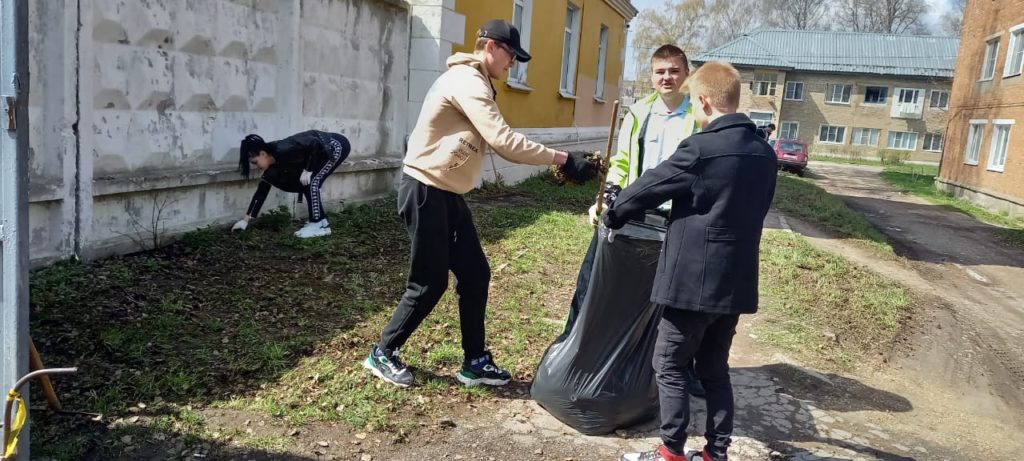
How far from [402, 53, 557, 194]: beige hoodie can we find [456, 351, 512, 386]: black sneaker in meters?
0.95

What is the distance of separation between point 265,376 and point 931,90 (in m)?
Answer: 50.8

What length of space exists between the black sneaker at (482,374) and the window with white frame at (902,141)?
4940cm

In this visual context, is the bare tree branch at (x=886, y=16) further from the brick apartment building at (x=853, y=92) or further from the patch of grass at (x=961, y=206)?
the patch of grass at (x=961, y=206)

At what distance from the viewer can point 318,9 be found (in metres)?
7.26

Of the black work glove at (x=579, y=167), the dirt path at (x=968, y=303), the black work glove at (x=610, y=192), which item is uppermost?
the black work glove at (x=579, y=167)

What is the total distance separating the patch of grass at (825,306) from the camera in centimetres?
511

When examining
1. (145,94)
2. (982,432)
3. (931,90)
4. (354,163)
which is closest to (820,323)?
(982,432)

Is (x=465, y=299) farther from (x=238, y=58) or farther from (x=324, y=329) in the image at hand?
(x=238, y=58)

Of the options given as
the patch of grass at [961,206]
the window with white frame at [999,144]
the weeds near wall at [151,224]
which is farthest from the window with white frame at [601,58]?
the weeds near wall at [151,224]

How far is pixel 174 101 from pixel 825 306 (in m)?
5.56

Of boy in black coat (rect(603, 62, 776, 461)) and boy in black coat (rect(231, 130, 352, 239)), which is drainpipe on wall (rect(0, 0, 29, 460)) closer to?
boy in black coat (rect(603, 62, 776, 461))

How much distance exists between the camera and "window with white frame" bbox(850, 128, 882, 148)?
4656 centimetres

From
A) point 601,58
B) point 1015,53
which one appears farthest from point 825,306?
point 1015,53

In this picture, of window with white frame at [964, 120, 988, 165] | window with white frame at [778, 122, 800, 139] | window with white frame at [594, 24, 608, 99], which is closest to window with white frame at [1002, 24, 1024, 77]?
window with white frame at [964, 120, 988, 165]
